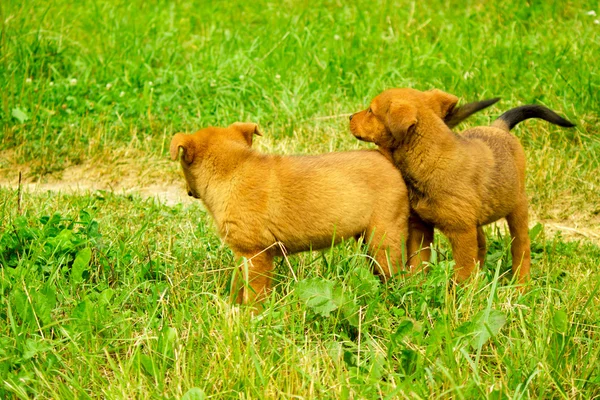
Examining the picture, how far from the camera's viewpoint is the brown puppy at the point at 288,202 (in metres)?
4.79

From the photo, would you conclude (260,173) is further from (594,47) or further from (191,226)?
(594,47)

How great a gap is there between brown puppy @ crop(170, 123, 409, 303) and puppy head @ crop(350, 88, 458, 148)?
193mm

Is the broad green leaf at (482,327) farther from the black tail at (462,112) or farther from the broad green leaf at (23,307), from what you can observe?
the broad green leaf at (23,307)

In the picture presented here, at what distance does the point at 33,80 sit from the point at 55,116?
1.97 feet

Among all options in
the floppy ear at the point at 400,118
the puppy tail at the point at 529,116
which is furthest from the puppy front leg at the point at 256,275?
the puppy tail at the point at 529,116

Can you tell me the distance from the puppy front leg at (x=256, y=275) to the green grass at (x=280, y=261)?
0.11m

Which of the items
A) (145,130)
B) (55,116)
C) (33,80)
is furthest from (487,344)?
(33,80)

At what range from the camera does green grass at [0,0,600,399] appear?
12.9ft

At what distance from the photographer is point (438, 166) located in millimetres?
4984

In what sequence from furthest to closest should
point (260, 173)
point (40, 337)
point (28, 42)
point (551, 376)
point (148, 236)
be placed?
point (28, 42), point (148, 236), point (260, 173), point (40, 337), point (551, 376)

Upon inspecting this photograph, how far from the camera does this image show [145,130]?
25.2 ft

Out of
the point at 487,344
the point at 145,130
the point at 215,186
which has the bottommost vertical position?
the point at 145,130

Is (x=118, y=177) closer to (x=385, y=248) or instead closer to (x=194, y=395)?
(x=385, y=248)

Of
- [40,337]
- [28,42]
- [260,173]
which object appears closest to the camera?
[40,337]
